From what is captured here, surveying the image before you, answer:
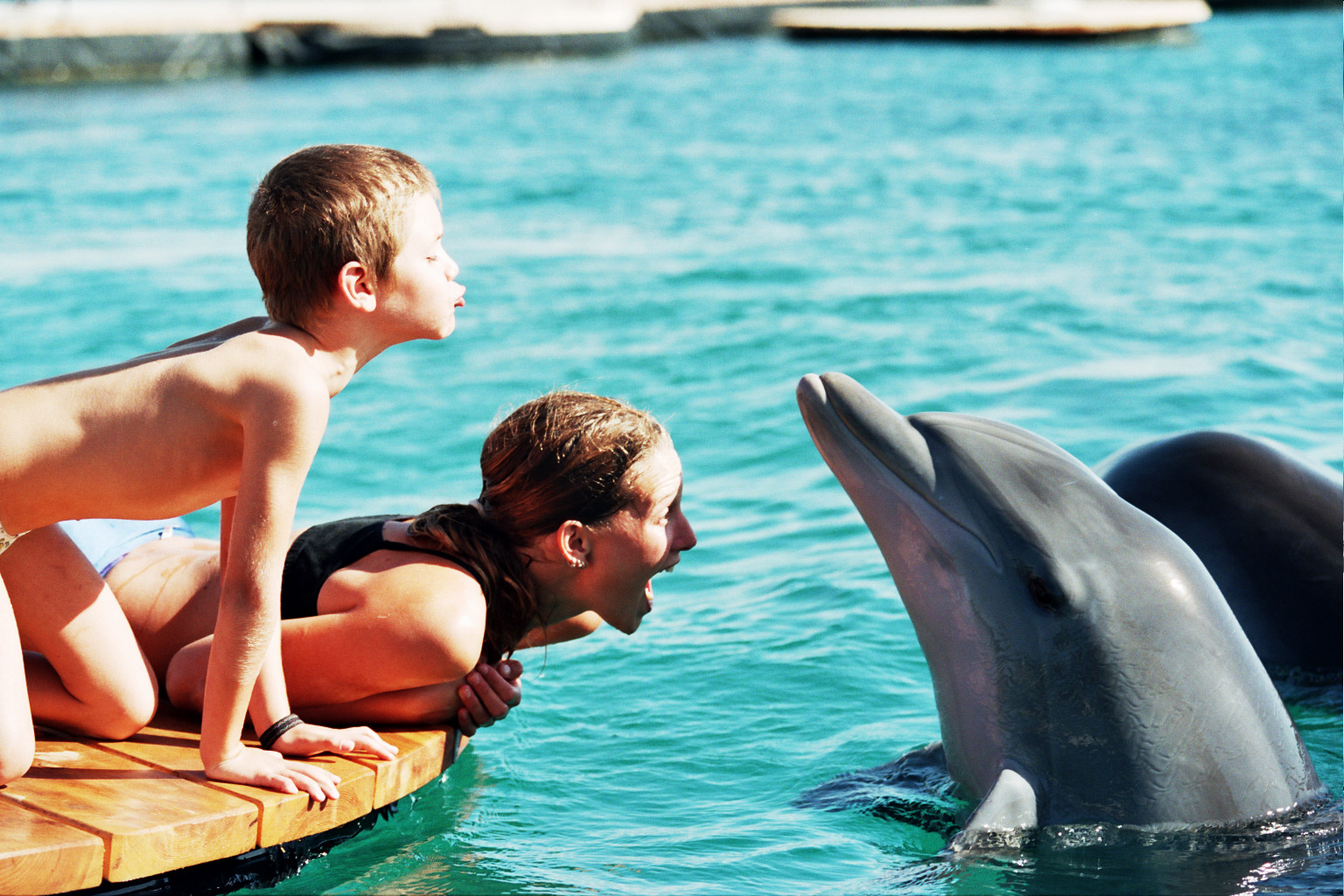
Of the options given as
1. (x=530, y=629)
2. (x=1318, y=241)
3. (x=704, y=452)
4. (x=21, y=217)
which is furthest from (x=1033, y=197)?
(x=530, y=629)

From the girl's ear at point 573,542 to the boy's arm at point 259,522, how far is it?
0.81 m

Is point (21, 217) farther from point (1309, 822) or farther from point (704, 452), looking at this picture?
point (1309, 822)

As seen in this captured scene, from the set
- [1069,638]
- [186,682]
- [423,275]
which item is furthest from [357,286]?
[1069,638]

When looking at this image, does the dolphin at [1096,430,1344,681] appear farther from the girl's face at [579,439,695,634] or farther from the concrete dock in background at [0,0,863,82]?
the concrete dock in background at [0,0,863,82]

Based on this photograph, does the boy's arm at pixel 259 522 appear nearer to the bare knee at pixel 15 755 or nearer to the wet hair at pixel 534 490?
the bare knee at pixel 15 755

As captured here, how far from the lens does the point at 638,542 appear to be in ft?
12.9

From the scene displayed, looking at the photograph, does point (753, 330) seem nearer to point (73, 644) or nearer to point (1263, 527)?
point (1263, 527)

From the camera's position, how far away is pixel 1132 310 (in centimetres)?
1045

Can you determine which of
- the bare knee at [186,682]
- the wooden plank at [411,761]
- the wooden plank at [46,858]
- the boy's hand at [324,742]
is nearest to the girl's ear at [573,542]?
the wooden plank at [411,761]

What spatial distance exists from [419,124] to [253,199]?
20.0m

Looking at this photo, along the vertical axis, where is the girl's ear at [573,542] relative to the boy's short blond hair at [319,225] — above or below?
below

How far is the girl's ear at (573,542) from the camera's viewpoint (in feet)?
12.8

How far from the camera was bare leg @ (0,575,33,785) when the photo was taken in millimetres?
3316

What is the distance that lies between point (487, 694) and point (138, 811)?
3.13 feet
